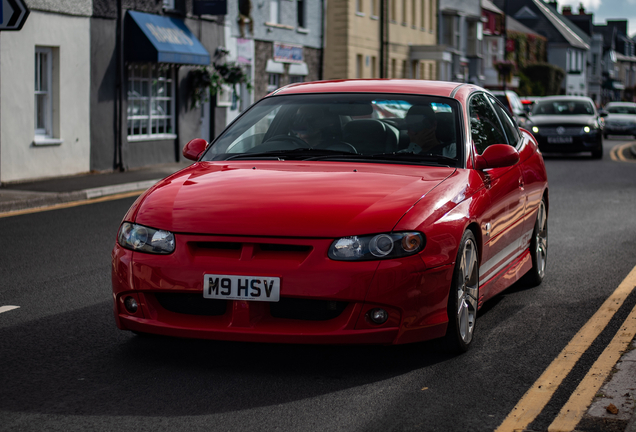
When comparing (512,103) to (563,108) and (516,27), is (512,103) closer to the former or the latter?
(563,108)

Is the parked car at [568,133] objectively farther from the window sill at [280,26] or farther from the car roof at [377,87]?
the car roof at [377,87]

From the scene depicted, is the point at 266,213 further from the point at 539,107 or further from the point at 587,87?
the point at 587,87

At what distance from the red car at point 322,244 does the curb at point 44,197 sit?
26.1 ft

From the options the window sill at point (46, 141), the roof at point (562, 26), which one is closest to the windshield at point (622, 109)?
the window sill at point (46, 141)

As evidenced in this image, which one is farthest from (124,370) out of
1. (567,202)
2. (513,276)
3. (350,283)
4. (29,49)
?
(29,49)

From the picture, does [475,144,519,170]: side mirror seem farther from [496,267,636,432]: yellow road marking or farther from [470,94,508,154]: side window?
[496,267,636,432]: yellow road marking

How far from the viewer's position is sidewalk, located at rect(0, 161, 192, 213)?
1349 cm

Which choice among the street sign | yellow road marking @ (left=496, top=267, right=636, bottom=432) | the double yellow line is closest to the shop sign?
the double yellow line

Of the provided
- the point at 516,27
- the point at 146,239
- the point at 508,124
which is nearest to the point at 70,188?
the point at 508,124

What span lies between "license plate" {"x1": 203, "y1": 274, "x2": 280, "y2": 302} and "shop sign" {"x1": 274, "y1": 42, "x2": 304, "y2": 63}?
25.2 metres

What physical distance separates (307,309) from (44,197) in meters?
9.97

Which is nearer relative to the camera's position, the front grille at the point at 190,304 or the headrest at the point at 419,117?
the front grille at the point at 190,304

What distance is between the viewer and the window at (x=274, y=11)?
→ 29109 mm

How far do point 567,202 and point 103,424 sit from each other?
1118 cm
